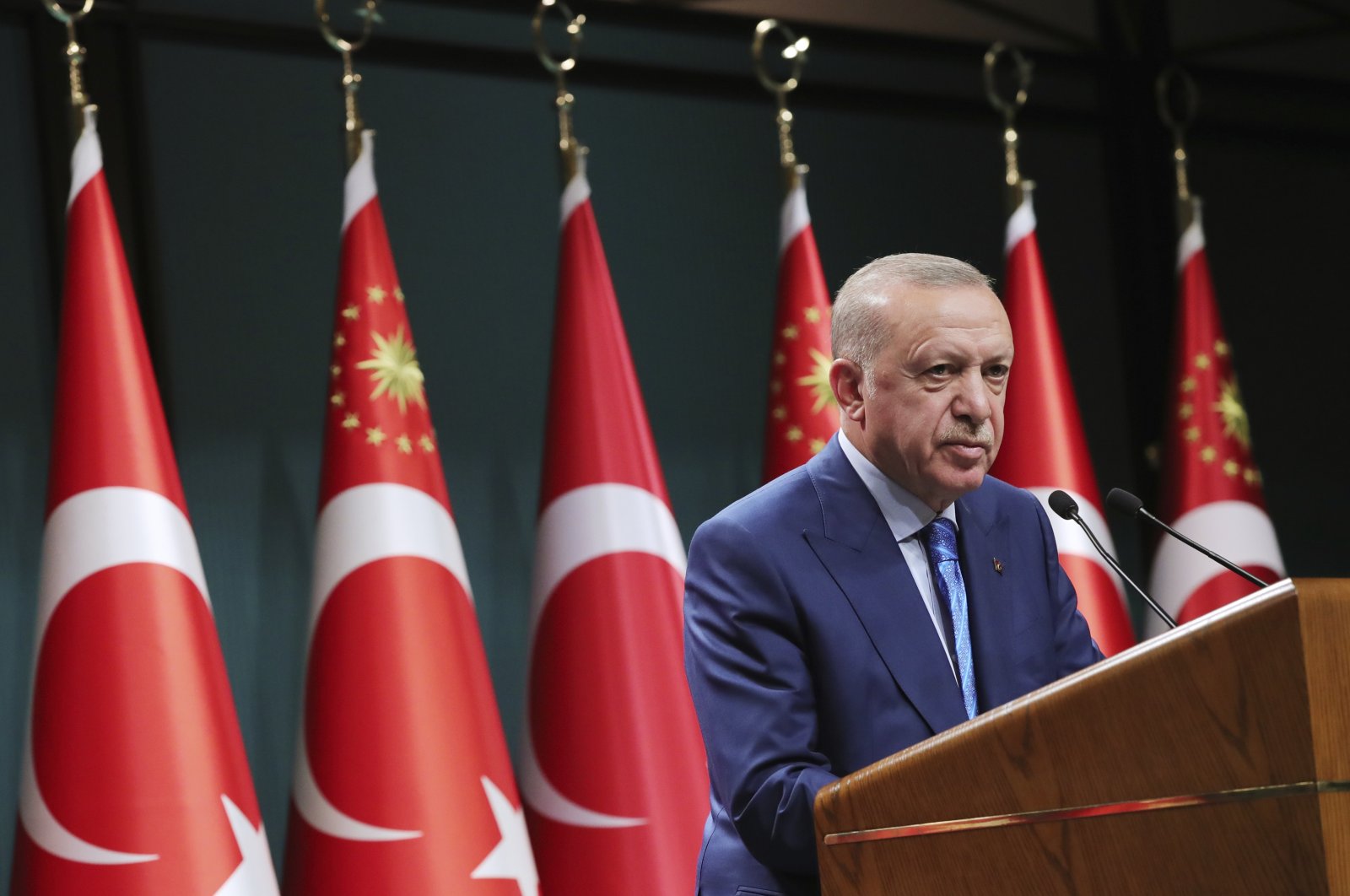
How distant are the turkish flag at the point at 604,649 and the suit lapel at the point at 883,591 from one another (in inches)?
51.1

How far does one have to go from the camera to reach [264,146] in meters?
3.76

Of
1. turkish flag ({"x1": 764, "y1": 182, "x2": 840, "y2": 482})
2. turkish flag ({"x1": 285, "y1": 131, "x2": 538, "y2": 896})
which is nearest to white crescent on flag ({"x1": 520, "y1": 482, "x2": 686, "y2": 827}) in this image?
turkish flag ({"x1": 285, "y1": 131, "x2": 538, "y2": 896})

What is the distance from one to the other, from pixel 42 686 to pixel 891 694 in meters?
1.65

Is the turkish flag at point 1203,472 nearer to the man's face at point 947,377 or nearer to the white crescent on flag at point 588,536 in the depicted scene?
the white crescent on flag at point 588,536

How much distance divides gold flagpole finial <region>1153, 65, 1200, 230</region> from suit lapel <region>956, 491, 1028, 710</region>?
249cm

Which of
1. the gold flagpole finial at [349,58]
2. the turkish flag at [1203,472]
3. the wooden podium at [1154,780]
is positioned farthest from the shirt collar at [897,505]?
the turkish flag at [1203,472]

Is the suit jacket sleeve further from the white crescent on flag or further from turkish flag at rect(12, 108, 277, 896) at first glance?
the white crescent on flag

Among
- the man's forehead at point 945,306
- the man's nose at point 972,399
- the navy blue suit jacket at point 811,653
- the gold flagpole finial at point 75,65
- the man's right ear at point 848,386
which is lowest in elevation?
the navy blue suit jacket at point 811,653

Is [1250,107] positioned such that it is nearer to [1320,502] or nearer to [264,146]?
[1320,502]

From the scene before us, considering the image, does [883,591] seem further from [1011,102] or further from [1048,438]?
[1011,102]

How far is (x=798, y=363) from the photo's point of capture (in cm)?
378

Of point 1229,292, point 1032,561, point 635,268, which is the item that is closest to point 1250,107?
point 1229,292

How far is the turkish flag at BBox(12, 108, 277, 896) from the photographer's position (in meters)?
2.81

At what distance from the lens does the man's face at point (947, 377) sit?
1.98 meters
